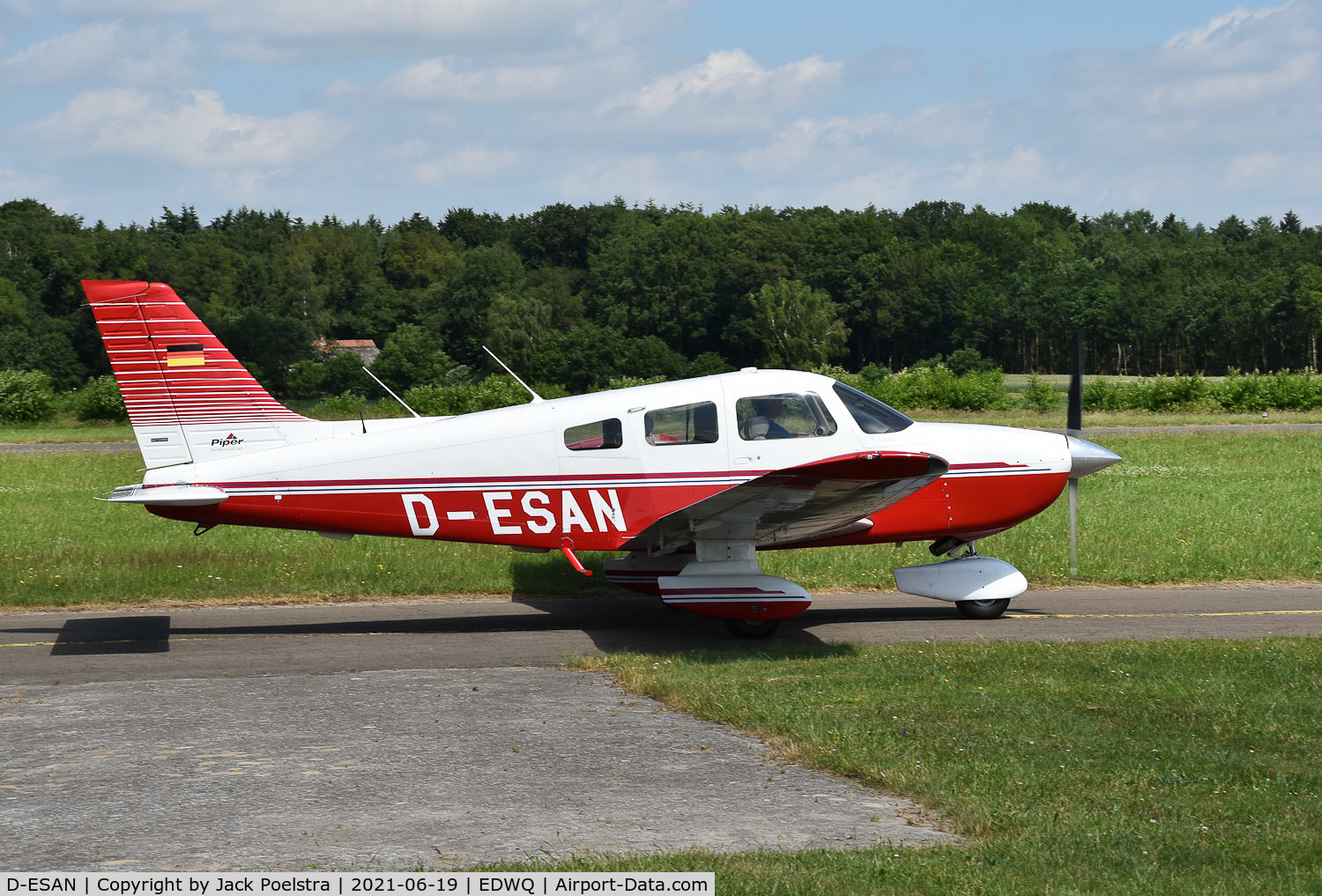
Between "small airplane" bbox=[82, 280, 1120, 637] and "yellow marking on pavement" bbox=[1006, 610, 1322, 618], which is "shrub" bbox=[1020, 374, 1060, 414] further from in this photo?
"small airplane" bbox=[82, 280, 1120, 637]

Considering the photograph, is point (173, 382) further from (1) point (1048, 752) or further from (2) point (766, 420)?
(1) point (1048, 752)

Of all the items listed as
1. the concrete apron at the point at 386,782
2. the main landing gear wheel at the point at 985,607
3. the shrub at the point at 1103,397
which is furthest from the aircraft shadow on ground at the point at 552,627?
the shrub at the point at 1103,397

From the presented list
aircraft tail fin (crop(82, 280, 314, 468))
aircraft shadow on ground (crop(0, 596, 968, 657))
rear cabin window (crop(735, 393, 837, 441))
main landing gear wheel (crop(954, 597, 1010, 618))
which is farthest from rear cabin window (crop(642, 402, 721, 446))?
aircraft tail fin (crop(82, 280, 314, 468))

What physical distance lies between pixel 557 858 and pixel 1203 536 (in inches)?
515

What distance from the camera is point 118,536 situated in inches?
634

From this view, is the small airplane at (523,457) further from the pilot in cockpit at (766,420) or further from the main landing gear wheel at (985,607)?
the main landing gear wheel at (985,607)

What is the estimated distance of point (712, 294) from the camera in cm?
8119

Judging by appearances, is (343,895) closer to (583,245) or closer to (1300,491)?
(1300,491)

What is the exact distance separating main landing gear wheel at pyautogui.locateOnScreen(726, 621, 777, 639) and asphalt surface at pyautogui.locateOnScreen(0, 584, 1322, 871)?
138 millimetres

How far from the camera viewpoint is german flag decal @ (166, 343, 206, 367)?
10773 mm

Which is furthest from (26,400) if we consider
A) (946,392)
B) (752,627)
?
(752,627)

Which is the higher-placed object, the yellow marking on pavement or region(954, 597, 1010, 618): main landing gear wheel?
region(954, 597, 1010, 618): main landing gear wheel
